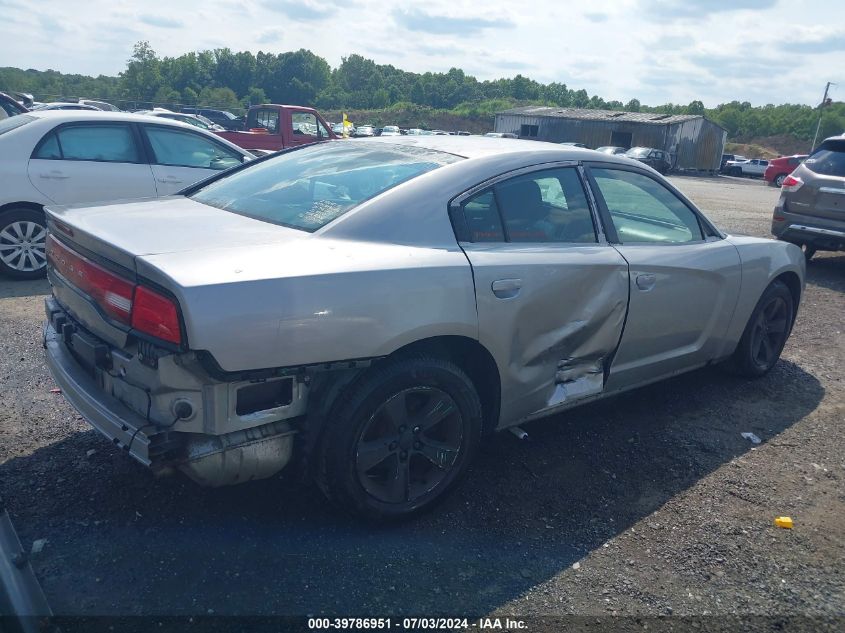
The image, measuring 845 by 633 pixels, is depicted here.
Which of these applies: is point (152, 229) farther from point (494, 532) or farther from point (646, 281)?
point (646, 281)

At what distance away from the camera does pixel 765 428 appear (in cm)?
422

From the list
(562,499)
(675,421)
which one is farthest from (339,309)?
(675,421)

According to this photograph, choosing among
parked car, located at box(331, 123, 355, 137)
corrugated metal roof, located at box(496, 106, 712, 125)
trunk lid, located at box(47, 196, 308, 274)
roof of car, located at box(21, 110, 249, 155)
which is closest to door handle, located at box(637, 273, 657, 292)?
trunk lid, located at box(47, 196, 308, 274)

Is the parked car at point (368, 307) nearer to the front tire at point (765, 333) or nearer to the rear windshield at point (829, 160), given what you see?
the front tire at point (765, 333)

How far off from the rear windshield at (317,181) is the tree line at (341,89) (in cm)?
5527

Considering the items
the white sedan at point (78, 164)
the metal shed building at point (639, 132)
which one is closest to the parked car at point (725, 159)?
the metal shed building at point (639, 132)

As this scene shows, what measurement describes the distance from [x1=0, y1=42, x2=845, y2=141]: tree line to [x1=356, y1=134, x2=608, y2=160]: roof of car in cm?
5535

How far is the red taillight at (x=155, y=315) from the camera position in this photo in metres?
2.28

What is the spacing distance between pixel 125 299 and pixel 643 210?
297 cm

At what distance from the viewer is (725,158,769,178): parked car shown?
4175 centimetres

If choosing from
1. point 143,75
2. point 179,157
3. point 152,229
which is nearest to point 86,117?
Answer: point 179,157

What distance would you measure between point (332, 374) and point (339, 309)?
0.99 ft

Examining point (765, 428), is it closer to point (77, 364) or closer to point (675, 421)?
point (675, 421)

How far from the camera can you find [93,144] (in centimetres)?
670
